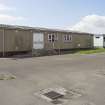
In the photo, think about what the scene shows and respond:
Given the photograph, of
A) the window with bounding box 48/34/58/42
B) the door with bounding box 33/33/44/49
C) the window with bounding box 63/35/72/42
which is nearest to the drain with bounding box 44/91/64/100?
the door with bounding box 33/33/44/49

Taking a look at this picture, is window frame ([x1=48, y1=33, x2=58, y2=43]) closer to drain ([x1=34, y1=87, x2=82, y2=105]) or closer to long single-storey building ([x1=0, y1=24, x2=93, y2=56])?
long single-storey building ([x1=0, y1=24, x2=93, y2=56])

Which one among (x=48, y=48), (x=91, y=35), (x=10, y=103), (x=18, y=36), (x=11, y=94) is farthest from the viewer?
(x=91, y=35)

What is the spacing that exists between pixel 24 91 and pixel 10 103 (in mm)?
1317

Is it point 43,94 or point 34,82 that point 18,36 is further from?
point 43,94

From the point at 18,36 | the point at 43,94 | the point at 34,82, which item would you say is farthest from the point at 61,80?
the point at 18,36

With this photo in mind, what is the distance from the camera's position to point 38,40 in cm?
2277

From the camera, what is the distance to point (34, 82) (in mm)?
8578

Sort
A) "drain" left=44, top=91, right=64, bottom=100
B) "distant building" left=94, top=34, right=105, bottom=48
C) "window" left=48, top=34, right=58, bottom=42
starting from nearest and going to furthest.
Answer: "drain" left=44, top=91, right=64, bottom=100, "window" left=48, top=34, right=58, bottom=42, "distant building" left=94, top=34, right=105, bottom=48

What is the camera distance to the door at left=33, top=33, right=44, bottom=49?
73.6ft

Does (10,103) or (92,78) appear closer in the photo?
(10,103)

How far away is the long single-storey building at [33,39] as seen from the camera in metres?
19.4

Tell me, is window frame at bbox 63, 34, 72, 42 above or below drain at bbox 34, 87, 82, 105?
above

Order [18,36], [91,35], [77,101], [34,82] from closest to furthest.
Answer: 1. [77,101]
2. [34,82]
3. [18,36]
4. [91,35]

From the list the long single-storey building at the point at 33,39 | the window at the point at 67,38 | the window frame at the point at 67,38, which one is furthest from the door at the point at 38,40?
the window at the point at 67,38
